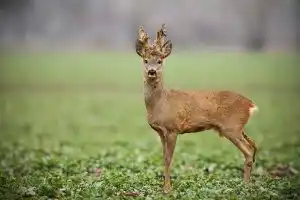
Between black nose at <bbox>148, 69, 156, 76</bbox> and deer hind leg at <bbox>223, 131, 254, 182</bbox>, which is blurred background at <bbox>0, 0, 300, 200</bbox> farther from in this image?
black nose at <bbox>148, 69, 156, 76</bbox>

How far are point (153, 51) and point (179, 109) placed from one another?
0.65 metres

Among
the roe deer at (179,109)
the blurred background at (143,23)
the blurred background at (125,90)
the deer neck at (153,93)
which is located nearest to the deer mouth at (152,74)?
the roe deer at (179,109)

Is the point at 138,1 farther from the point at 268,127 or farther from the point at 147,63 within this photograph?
the point at 147,63

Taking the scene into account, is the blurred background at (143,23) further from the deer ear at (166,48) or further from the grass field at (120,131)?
the deer ear at (166,48)

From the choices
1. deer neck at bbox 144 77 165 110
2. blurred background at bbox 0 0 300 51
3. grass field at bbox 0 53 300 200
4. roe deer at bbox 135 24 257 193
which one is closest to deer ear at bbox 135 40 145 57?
roe deer at bbox 135 24 257 193

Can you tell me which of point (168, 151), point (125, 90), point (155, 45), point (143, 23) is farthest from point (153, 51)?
point (143, 23)

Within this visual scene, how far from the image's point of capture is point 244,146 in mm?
8172

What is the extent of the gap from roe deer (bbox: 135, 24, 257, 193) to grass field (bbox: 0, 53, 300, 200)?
1.53 feet

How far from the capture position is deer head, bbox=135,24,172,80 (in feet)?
25.0

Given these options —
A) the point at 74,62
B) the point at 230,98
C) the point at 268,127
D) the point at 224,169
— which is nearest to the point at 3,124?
the point at 268,127

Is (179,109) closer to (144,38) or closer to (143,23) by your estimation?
(144,38)

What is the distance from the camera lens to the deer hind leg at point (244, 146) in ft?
26.5

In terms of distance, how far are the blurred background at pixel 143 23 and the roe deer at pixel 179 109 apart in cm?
1051

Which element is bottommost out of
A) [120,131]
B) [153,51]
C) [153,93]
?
[120,131]
